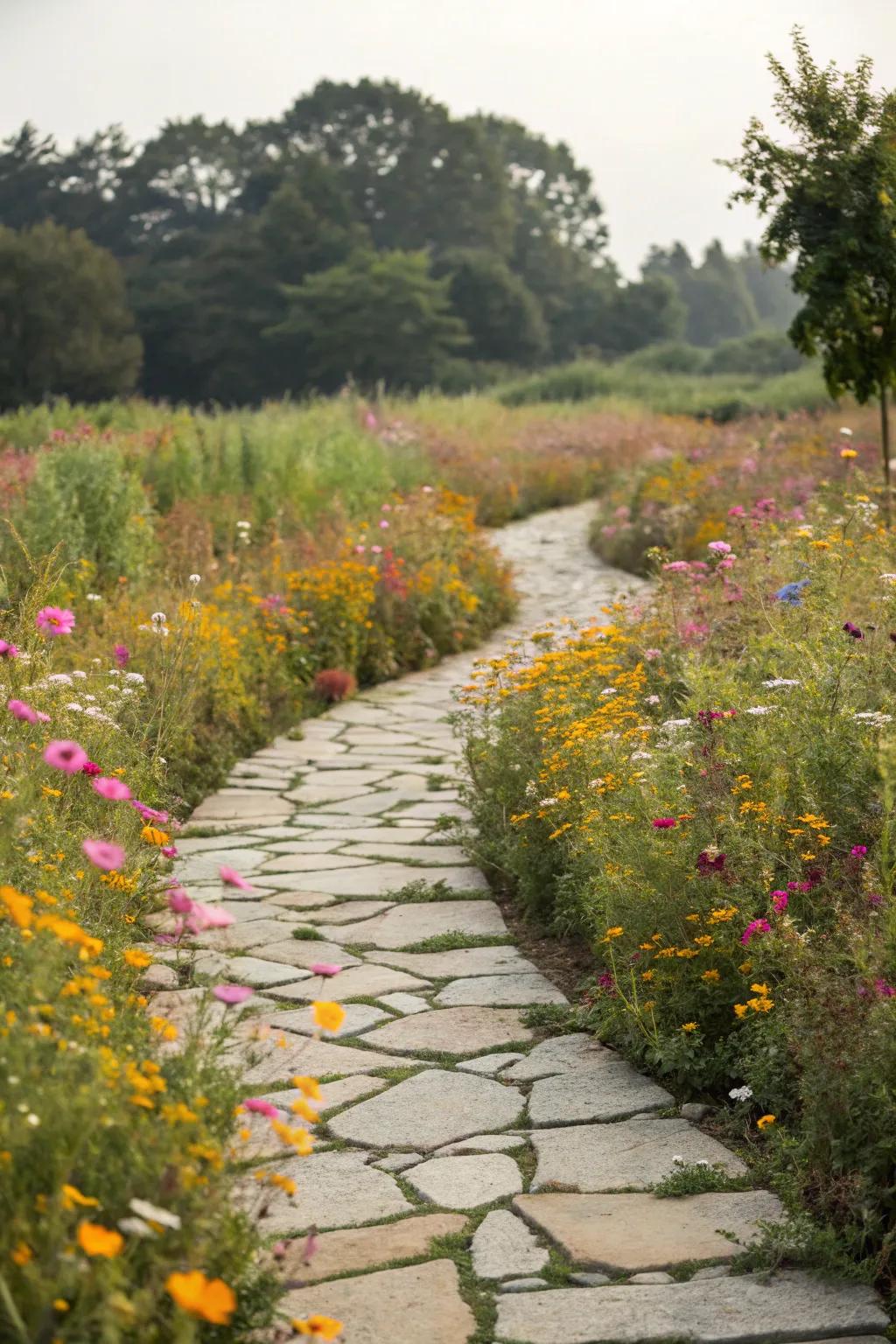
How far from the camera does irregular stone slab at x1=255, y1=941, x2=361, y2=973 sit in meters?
4.44

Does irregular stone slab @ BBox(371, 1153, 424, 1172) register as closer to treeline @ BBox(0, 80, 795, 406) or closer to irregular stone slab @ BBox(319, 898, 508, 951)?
irregular stone slab @ BBox(319, 898, 508, 951)

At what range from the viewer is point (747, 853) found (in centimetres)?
349

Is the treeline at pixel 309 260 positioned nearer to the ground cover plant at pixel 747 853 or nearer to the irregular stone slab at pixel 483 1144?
the ground cover plant at pixel 747 853

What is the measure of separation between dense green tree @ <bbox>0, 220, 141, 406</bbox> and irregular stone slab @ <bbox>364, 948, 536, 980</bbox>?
3049 cm

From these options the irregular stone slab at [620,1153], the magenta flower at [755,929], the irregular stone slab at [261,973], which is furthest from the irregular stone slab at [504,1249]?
the irregular stone slab at [261,973]

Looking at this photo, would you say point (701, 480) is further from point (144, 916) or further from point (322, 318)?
point (322, 318)

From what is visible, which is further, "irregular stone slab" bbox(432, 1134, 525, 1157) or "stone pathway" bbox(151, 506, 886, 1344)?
"irregular stone slab" bbox(432, 1134, 525, 1157)

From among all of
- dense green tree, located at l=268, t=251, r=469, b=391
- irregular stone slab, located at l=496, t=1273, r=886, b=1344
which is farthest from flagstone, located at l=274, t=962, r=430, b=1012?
dense green tree, located at l=268, t=251, r=469, b=391

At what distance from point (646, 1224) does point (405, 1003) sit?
142 cm

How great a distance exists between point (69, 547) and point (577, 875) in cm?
470

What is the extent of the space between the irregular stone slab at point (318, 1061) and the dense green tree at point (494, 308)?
124 ft

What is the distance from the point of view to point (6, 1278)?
1781 mm

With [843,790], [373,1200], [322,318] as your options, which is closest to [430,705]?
[843,790]

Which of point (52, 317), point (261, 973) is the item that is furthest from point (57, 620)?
point (52, 317)
